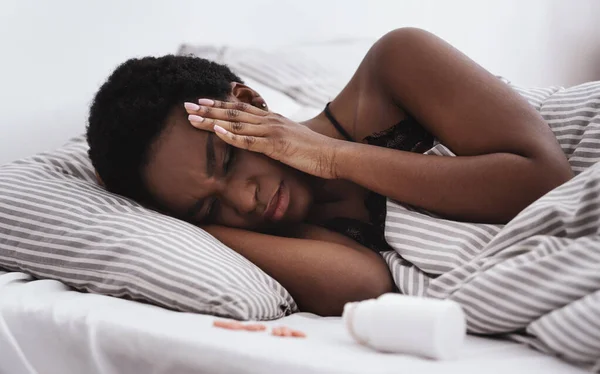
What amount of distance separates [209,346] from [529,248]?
38cm

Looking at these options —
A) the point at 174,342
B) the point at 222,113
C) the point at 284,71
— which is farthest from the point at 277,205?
the point at 284,71

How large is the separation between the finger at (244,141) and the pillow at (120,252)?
141 mm

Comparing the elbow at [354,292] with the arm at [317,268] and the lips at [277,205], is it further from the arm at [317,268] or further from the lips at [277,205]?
the lips at [277,205]

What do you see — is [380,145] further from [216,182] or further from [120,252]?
[120,252]

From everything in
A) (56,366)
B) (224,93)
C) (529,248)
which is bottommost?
(56,366)

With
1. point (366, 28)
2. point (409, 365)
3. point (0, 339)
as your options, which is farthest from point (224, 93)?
point (366, 28)

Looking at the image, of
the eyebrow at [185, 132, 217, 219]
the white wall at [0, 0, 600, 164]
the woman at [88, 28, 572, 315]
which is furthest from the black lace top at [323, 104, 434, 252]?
the white wall at [0, 0, 600, 164]

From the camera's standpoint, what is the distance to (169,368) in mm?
745

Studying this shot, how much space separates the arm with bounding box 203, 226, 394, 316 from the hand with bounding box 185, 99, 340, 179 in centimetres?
12

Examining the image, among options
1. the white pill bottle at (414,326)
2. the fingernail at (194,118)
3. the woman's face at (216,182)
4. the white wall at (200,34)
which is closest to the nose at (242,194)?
the woman's face at (216,182)

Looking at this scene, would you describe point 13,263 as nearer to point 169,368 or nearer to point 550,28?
point 169,368

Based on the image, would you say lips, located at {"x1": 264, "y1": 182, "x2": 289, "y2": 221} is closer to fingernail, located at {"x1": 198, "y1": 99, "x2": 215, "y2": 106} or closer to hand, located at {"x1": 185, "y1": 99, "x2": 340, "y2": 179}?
hand, located at {"x1": 185, "y1": 99, "x2": 340, "y2": 179}

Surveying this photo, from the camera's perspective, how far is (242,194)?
1.09 meters

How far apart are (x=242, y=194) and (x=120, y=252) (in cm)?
21
